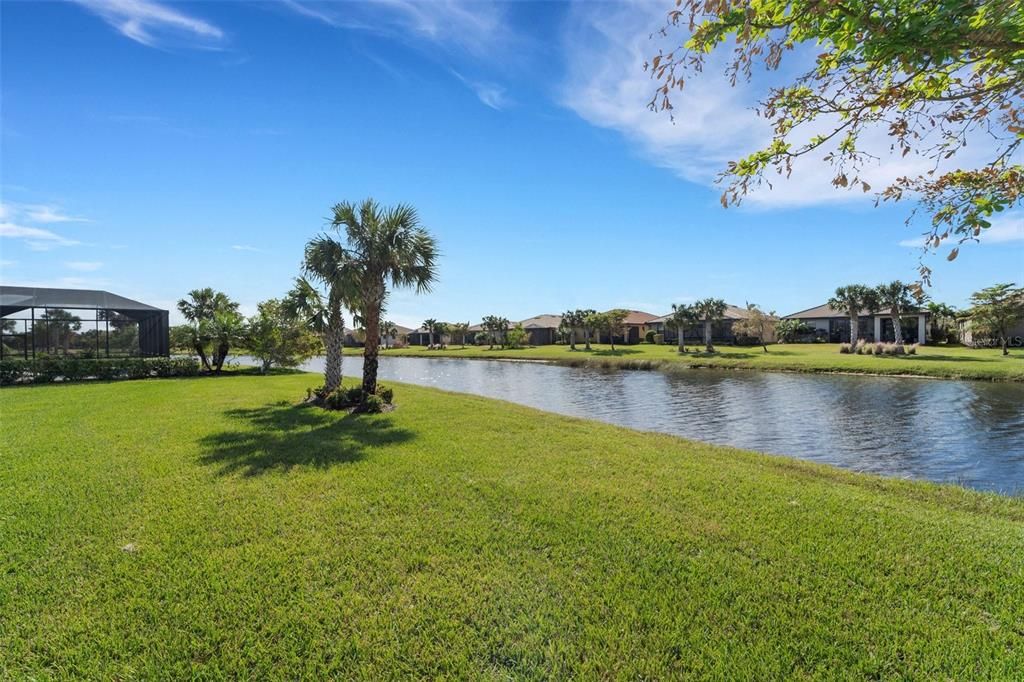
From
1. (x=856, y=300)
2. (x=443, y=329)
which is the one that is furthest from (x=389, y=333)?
(x=856, y=300)

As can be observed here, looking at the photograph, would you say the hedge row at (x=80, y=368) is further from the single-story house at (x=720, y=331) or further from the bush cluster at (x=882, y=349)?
the single-story house at (x=720, y=331)

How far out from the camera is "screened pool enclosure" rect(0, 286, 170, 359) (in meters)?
24.5

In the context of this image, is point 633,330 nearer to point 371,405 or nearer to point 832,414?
point 832,414

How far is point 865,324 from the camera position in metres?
60.2

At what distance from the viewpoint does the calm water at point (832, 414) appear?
11.9 m

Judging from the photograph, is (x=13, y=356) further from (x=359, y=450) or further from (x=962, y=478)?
(x=962, y=478)

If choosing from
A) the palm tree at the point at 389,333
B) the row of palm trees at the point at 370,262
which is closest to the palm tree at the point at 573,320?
the palm tree at the point at 389,333

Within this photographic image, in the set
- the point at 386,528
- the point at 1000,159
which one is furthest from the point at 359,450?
the point at 1000,159

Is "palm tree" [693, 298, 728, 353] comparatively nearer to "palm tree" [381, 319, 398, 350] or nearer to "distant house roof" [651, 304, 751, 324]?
"distant house roof" [651, 304, 751, 324]

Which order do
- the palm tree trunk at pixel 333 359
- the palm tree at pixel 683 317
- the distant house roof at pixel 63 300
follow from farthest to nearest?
the palm tree at pixel 683 317, the distant house roof at pixel 63 300, the palm tree trunk at pixel 333 359

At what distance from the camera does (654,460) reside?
29.4 ft

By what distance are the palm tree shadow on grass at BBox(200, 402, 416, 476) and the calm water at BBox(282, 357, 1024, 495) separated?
9.05 metres

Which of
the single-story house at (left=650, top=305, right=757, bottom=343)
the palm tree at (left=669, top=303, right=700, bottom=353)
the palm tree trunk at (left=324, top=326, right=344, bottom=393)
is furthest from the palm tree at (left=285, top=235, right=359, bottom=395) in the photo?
the single-story house at (left=650, top=305, right=757, bottom=343)

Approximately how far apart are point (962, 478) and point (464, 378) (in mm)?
28626
